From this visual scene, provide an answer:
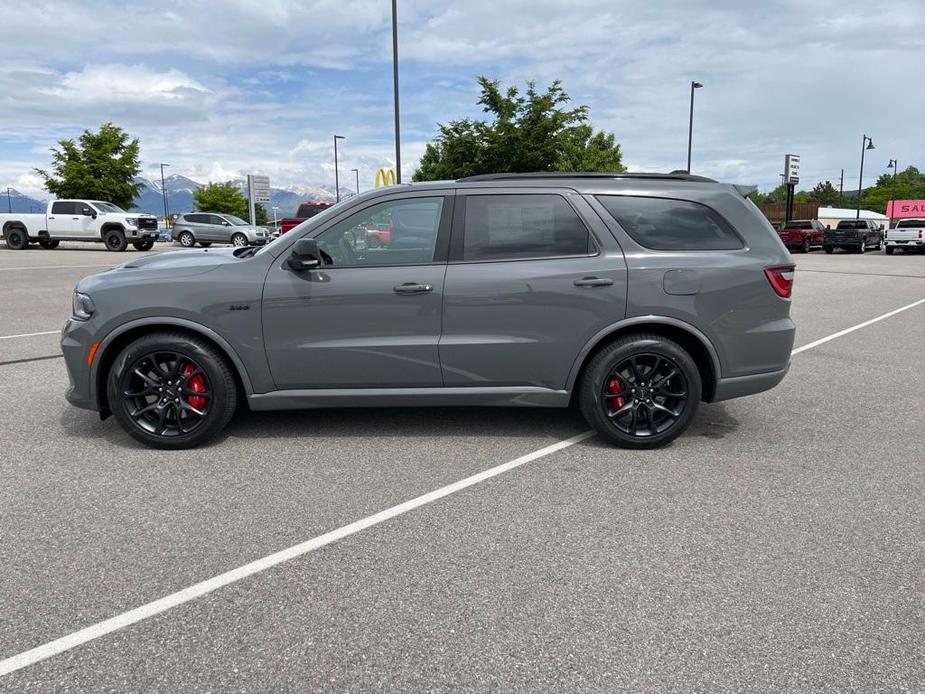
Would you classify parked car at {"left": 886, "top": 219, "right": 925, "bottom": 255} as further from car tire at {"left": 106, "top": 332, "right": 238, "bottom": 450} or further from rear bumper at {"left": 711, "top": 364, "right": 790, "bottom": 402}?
car tire at {"left": 106, "top": 332, "right": 238, "bottom": 450}

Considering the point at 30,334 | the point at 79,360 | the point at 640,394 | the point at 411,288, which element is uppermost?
the point at 411,288

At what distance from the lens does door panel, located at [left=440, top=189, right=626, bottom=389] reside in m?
4.44

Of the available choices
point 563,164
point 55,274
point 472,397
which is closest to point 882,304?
point 472,397

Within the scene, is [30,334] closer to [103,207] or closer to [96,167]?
[103,207]

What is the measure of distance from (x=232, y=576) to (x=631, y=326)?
9.14ft

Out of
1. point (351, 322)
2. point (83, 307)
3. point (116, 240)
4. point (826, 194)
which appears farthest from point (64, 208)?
point (826, 194)

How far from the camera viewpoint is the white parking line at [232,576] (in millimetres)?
2461

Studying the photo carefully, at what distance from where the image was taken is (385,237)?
178 inches

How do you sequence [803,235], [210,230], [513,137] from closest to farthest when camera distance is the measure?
[513,137], [210,230], [803,235]

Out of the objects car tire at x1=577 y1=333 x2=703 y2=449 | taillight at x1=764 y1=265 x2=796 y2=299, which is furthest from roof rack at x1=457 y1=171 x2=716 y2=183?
car tire at x1=577 y1=333 x2=703 y2=449

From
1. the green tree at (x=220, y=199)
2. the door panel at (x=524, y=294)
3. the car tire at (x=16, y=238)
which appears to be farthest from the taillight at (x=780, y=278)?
the green tree at (x=220, y=199)

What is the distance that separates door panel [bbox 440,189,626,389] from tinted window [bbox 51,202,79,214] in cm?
2795

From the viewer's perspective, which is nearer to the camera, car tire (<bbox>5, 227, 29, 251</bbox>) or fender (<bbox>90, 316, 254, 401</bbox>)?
fender (<bbox>90, 316, 254, 401</bbox>)

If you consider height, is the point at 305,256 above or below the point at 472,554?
above
